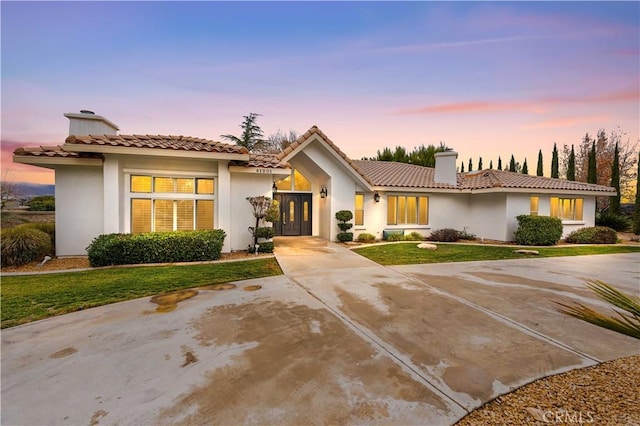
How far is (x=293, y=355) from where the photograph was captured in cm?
358

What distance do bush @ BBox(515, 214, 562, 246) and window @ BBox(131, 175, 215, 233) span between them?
16402 mm

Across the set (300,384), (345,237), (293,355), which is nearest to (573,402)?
(300,384)

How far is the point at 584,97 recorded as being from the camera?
586 inches

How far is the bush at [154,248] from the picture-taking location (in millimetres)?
8492

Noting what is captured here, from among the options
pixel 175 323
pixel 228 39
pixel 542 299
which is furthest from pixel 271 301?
pixel 228 39

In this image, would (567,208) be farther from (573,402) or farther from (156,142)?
(156,142)

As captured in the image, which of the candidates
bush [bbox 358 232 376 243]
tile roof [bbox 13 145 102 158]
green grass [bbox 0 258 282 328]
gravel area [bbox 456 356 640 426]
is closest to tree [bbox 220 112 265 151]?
bush [bbox 358 232 376 243]

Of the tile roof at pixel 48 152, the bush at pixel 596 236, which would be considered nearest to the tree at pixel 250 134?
the tile roof at pixel 48 152

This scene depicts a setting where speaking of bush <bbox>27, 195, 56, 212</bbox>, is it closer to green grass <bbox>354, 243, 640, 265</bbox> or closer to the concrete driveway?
the concrete driveway

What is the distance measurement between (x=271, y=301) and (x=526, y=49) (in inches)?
623

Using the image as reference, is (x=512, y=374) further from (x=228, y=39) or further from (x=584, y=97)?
(x=584, y=97)

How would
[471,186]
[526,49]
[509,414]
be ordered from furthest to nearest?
[471,186]
[526,49]
[509,414]

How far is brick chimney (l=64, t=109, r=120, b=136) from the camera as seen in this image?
36.2 ft

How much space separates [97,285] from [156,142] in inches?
217
